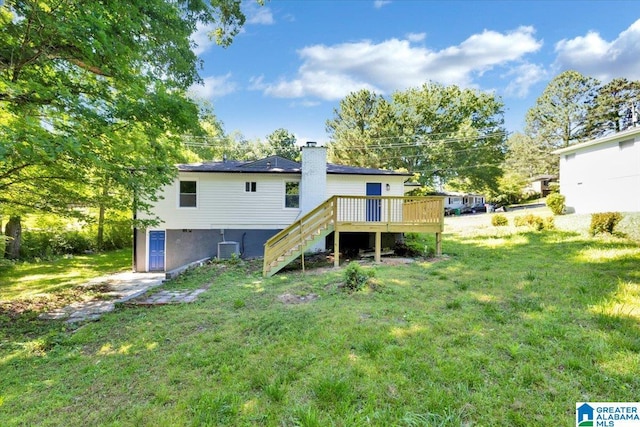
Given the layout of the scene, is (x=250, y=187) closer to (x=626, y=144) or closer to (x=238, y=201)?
(x=238, y=201)

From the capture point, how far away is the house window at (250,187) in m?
12.1

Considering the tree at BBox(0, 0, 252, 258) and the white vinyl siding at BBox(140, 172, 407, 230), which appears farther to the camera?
the white vinyl siding at BBox(140, 172, 407, 230)

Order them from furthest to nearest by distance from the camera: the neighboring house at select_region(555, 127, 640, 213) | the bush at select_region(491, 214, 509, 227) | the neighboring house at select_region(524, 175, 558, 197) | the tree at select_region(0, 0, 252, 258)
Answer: the neighboring house at select_region(524, 175, 558, 197), the bush at select_region(491, 214, 509, 227), the neighboring house at select_region(555, 127, 640, 213), the tree at select_region(0, 0, 252, 258)

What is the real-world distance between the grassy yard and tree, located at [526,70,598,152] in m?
32.6

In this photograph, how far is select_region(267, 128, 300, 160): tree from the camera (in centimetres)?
3928

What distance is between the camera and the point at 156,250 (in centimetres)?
1181

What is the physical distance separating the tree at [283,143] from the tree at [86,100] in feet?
102

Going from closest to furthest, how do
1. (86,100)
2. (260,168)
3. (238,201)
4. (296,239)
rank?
(86,100) < (296,239) < (238,201) < (260,168)

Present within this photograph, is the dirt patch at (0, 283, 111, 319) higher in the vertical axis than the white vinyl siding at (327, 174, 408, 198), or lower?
lower

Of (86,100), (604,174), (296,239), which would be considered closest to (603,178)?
(604,174)

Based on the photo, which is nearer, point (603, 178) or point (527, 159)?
point (603, 178)

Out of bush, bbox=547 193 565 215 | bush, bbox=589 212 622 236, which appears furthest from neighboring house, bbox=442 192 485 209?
bush, bbox=589 212 622 236
